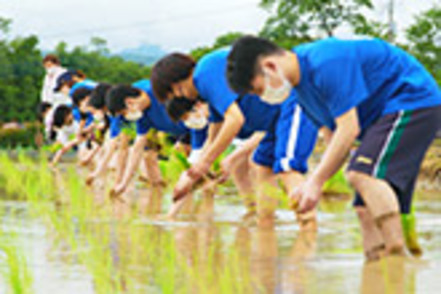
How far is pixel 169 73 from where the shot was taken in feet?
17.9

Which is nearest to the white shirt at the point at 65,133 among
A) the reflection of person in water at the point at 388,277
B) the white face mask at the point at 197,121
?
the white face mask at the point at 197,121

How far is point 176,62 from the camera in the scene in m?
5.43

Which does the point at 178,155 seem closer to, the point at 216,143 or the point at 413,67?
the point at 216,143

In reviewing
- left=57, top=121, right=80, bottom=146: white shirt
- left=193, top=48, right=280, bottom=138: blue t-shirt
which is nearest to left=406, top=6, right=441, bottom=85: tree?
left=57, top=121, right=80, bottom=146: white shirt

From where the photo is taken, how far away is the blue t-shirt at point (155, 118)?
26.5ft

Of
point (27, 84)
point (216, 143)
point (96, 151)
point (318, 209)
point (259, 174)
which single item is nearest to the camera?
point (216, 143)

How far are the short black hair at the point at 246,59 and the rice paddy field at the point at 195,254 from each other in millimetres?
729

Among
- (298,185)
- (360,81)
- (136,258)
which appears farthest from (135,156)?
(360,81)

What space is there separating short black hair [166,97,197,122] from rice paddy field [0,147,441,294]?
2.40 feet

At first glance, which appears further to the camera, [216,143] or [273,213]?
[273,213]

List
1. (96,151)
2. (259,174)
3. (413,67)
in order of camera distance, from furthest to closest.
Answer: (96,151)
(259,174)
(413,67)

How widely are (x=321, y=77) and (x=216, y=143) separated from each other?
1.30 m

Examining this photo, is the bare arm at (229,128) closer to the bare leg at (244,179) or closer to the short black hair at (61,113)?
the bare leg at (244,179)

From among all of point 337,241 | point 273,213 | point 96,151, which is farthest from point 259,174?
A: point 96,151
